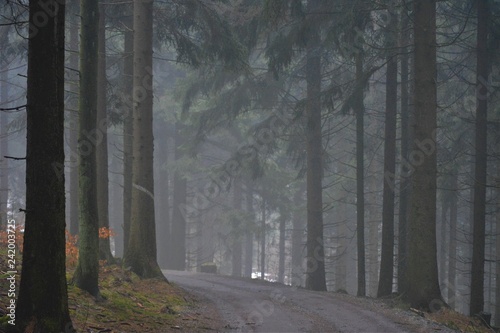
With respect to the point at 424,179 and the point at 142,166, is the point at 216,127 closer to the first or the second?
the point at 142,166

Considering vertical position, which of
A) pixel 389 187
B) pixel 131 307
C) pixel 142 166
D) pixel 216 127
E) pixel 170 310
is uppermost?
pixel 216 127

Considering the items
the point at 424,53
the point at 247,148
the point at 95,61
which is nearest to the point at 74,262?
the point at 95,61

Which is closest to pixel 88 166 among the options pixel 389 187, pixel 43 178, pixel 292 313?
pixel 43 178

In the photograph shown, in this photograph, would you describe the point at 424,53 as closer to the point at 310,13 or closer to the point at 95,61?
the point at 310,13

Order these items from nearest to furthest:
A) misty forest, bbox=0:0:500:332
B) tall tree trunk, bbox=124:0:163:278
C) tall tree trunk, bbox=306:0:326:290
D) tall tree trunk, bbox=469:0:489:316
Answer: misty forest, bbox=0:0:500:332 → tall tree trunk, bbox=124:0:163:278 → tall tree trunk, bbox=469:0:489:316 → tall tree trunk, bbox=306:0:326:290

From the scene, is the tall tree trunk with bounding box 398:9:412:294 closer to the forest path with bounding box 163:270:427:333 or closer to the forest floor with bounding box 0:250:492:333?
the forest floor with bounding box 0:250:492:333

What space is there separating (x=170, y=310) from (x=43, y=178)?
5229 mm

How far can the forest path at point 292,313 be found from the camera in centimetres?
1021

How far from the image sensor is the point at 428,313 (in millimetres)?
12617

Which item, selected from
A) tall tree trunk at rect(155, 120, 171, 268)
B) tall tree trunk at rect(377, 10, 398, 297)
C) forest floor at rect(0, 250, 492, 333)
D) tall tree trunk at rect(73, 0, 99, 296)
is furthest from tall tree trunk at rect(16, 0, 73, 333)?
tall tree trunk at rect(155, 120, 171, 268)

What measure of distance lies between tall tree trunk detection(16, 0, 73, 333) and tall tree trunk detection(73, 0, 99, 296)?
10.3 ft

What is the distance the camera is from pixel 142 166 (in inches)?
549

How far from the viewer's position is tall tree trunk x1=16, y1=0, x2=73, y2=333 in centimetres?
623

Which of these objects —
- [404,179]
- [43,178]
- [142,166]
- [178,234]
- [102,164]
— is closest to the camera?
[43,178]
